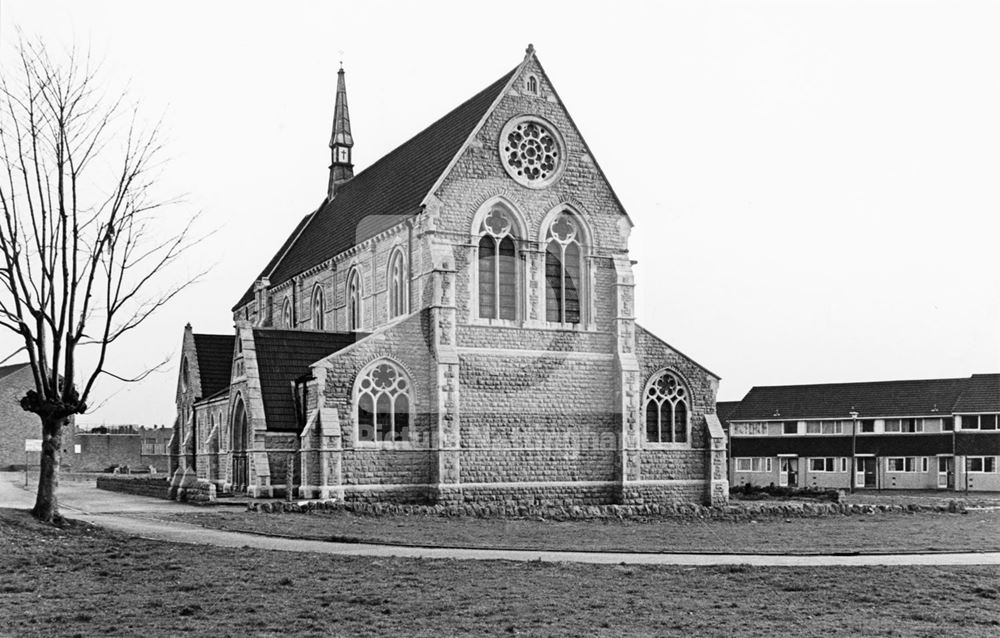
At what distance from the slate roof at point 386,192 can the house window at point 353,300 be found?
4.28ft

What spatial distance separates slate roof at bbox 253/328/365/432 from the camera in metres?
36.3

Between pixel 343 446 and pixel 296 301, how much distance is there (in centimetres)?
1696

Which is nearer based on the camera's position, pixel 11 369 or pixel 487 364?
pixel 487 364

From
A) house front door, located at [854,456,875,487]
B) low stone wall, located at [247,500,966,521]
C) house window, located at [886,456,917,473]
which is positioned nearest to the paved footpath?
low stone wall, located at [247,500,966,521]

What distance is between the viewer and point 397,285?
39.0 meters

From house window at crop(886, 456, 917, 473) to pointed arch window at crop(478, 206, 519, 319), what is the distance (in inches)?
1670

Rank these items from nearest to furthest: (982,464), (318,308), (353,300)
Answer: (353,300)
(318,308)
(982,464)

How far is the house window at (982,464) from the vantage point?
67000 millimetres

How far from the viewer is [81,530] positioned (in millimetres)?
22672

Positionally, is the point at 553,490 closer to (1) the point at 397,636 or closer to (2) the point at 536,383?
(2) the point at 536,383

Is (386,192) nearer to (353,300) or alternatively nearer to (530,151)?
(353,300)

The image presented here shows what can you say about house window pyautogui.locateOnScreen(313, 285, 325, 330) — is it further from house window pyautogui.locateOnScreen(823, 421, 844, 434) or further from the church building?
house window pyautogui.locateOnScreen(823, 421, 844, 434)

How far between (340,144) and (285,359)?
27.6 metres

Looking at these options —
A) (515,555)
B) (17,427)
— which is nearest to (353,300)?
(515,555)
